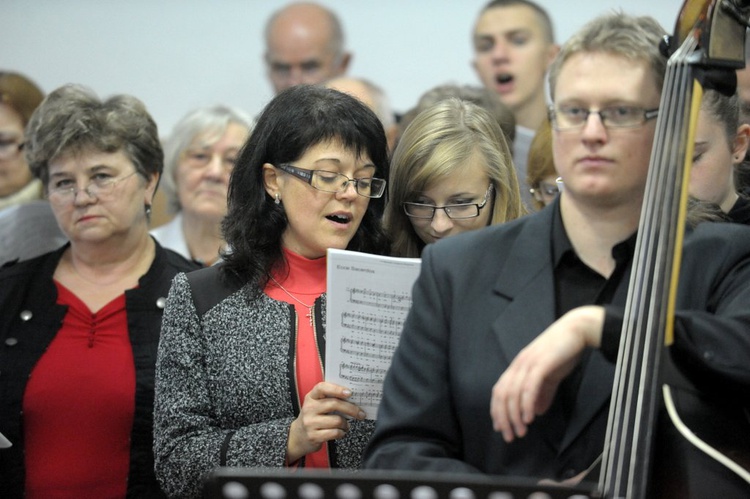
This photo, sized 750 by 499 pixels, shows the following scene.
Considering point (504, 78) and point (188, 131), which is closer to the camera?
point (188, 131)

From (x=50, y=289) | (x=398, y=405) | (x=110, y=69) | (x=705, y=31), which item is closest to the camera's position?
(x=705, y=31)

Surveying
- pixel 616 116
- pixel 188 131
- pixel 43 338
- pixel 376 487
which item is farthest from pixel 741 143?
pixel 188 131

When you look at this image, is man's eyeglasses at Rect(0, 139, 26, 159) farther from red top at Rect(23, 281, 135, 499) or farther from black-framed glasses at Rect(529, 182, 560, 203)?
black-framed glasses at Rect(529, 182, 560, 203)

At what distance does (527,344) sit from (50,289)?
1592 mm

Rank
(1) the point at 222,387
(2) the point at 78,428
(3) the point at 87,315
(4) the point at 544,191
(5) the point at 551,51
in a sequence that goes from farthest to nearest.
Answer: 1. (5) the point at 551,51
2. (4) the point at 544,191
3. (3) the point at 87,315
4. (2) the point at 78,428
5. (1) the point at 222,387

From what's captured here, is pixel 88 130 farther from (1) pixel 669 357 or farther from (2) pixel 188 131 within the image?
(1) pixel 669 357

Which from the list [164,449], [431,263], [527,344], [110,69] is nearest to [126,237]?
[164,449]

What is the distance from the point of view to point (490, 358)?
5.65ft

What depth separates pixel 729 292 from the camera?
1.71 m

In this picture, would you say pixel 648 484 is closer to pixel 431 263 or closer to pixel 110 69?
pixel 431 263

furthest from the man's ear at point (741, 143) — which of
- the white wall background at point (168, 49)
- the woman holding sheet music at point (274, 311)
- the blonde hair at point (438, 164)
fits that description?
the white wall background at point (168, 49)

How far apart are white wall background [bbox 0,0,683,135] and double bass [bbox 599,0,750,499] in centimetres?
319

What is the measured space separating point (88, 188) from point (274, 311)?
83 cm

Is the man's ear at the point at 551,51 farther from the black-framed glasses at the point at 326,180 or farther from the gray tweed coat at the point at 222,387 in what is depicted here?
the gray tweed coat at the point at 222,387
